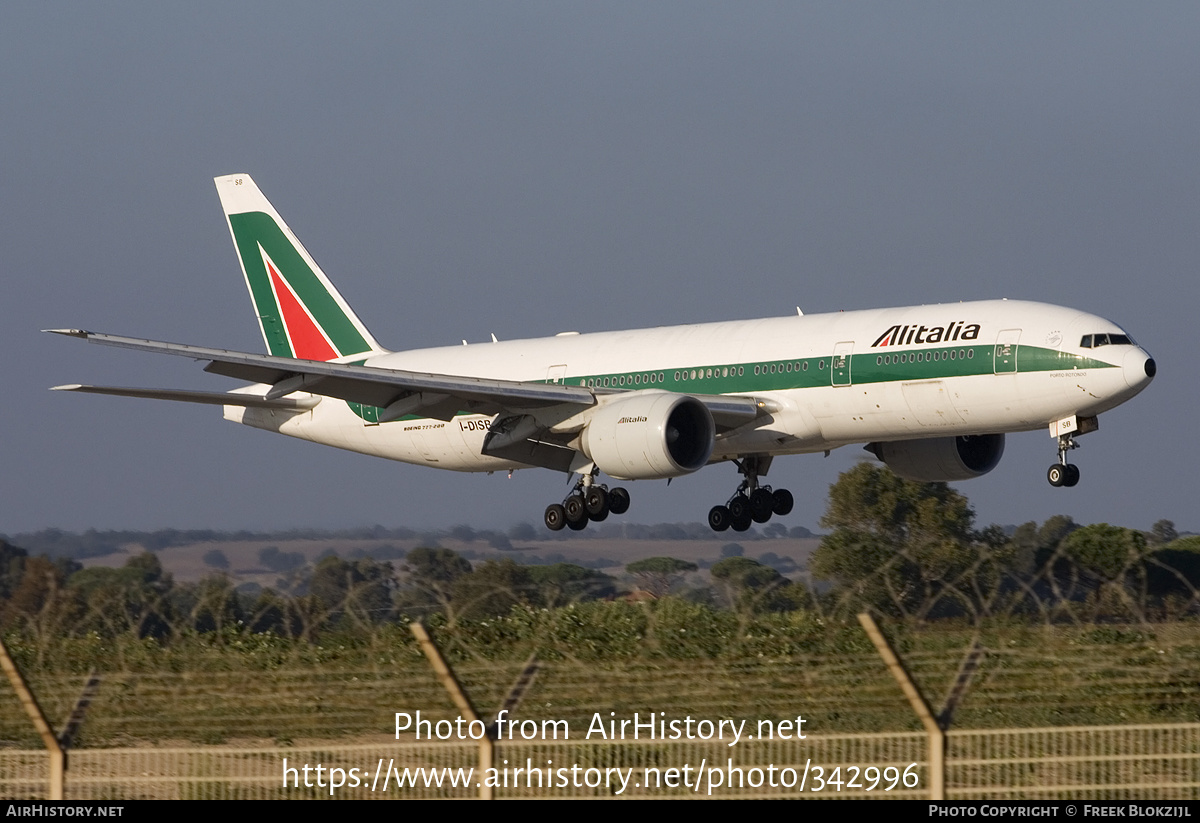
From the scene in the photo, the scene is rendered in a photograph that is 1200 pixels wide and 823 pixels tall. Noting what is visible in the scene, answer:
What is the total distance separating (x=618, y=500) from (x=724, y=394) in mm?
3382

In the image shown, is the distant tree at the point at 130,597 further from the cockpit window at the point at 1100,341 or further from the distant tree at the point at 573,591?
the cockpit window at the point at 1100,341

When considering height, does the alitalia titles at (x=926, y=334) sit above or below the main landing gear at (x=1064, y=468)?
above

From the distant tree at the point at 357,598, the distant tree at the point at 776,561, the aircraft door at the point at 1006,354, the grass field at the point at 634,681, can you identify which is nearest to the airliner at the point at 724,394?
the aircraft door at the point at 1006,354

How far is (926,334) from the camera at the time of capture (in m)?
29.2

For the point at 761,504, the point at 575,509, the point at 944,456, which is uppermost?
the point at 944,456

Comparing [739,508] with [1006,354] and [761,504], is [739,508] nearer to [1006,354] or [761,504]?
[761,504]

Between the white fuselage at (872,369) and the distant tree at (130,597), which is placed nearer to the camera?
the distant tree at (130,597)

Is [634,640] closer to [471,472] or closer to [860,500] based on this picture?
[471,472]

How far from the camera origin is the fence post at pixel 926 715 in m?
10.8

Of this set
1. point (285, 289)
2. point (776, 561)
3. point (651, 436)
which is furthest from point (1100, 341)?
point (285, 289)

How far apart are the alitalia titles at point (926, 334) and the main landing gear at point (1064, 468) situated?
2566mm

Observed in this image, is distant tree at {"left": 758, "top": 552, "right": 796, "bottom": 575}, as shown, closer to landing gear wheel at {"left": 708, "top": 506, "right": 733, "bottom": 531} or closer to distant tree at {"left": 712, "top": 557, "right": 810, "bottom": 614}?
landing gear wheel at {"left": 708, "top": 506, "right": 733, "bottom": 531}
